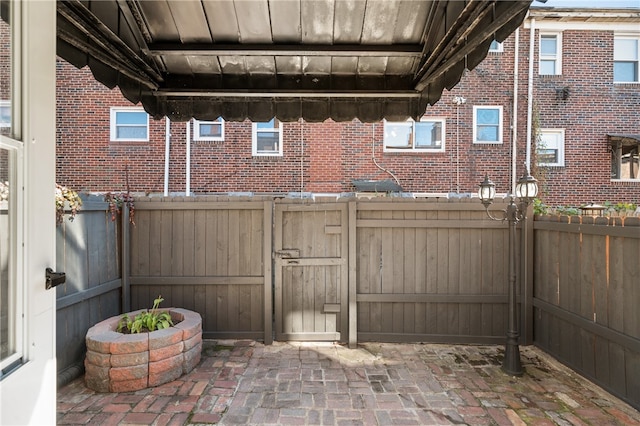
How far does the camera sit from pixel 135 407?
2.47m

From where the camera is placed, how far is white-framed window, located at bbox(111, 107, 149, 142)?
7.78 metres

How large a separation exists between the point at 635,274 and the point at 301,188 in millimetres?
6081

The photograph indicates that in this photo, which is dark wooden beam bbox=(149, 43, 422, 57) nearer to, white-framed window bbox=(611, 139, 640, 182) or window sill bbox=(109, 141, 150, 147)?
window sill bbox=(109, 141, 150, 147)

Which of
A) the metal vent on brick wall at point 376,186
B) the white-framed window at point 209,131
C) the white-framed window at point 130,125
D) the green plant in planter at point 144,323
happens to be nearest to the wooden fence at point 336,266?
the green plant in planter at point 144,323

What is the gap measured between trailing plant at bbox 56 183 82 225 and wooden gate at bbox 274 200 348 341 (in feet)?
6.13

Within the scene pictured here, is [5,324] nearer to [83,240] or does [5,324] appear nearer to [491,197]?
[83,240]

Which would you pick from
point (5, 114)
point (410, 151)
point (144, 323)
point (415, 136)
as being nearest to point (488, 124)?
point (415, 136)

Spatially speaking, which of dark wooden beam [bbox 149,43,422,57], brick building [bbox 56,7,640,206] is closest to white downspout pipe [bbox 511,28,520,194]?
brick building [bbox 56,7,640,206]

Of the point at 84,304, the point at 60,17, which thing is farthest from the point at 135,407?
Answer: the point at 60,17

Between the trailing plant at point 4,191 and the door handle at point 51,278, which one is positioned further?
the door handle at point 51,278

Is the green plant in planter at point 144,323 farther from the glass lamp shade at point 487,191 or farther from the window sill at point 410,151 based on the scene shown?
the window sill at point 410,151

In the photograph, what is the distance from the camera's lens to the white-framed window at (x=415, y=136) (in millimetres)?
8016

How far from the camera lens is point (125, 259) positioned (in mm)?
3684

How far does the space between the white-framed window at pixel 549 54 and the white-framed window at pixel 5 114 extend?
10.2 m
